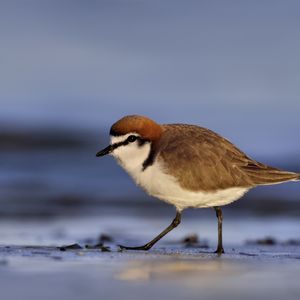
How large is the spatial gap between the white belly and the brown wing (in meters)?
0.06

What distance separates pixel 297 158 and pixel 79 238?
317 inches

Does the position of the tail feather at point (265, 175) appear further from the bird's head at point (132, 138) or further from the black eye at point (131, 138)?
the black eye at point (131, 138)

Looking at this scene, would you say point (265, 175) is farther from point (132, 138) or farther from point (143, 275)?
point (143, 275)

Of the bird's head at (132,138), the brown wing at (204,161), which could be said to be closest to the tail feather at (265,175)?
the brown wing at (204,161)

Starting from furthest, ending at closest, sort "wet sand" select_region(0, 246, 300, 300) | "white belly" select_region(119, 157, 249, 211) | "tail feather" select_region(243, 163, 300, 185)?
"tail feather" select_region(243, 163, 300, 185) < "white belly" select_region(119, 157, 249, 211) < "wet sand" select_region(0, 246, 300, 300)

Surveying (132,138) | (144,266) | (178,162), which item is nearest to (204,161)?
(178,162)

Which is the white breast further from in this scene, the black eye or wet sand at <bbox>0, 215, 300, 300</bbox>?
wet sand at <bbox>0, 215, 300, 300</bbox>

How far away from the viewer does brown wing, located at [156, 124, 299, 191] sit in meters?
8.84

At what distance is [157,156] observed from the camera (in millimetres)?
8852

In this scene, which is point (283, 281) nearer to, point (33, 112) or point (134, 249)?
point (134, 249)

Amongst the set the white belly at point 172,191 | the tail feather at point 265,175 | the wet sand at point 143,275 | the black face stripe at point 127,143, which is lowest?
the wet sand at point 143,275

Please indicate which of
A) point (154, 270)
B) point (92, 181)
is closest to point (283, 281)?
point (154, 270)

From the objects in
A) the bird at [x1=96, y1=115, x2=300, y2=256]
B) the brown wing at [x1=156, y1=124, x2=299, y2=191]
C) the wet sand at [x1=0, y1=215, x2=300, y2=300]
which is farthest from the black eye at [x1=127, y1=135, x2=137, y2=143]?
the wet sand at [x1=0, y1=215, x2=300, y2=300]

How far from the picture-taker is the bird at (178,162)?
8.81m
